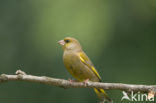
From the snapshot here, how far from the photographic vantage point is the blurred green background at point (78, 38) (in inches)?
310

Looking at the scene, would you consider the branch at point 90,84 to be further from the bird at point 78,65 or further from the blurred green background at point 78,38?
the blurred green background at point 78,38

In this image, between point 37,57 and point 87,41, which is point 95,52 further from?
point 37,57

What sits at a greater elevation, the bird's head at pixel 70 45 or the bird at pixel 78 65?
the bird's head at pixel 70 45

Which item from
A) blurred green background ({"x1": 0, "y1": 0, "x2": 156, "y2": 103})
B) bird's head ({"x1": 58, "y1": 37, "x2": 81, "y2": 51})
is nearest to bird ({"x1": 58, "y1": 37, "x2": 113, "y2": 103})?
bird's head ({"x1": 58, "y1": 37, "x2": 81, "y2": 51})

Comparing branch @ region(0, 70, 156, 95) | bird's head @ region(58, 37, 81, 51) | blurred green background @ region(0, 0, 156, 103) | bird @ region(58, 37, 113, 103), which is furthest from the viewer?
blurred green background @ region(0, 0, 156, 103)

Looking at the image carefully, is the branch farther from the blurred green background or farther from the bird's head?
the blurred green background

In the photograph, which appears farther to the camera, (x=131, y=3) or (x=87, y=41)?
(x=131, y=3)

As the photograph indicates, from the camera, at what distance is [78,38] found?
25.7 ft

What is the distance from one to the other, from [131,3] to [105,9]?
21.5 inches

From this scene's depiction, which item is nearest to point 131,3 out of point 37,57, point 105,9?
point 105,9

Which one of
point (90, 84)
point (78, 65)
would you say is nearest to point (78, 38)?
point (78, 65)

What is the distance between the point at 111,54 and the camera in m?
8.16

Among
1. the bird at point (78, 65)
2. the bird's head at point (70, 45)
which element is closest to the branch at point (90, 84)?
the bird at point (78, 65)

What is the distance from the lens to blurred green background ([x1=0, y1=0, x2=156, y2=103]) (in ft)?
25.8
